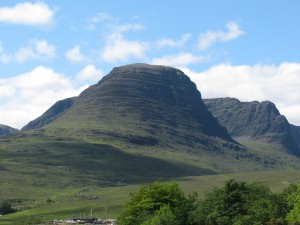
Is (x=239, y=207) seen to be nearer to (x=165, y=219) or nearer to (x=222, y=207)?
(x=222, y=207)

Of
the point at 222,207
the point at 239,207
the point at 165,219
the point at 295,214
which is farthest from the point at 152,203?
the point at 295,214

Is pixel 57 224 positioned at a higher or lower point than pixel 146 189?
lower

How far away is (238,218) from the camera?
94.8 metres

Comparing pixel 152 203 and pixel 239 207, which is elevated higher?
pixel 152 203

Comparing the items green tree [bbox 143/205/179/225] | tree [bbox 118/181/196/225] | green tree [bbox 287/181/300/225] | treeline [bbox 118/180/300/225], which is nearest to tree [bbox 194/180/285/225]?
treeline [bbox 118/180/300/225]

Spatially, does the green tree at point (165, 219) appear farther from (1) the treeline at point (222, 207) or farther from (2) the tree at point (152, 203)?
(2) the tree at point (152, 203)

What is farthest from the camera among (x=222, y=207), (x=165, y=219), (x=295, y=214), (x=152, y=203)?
(x=152, y=203)

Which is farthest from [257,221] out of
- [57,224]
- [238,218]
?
[57,224]

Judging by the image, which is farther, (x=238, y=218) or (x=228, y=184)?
(x=228, y=184)

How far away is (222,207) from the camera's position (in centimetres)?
9938

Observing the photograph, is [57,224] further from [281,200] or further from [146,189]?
[281,200]

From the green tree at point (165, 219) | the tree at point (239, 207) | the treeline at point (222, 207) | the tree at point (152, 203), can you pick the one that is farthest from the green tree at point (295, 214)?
the tree at point (152, 203)

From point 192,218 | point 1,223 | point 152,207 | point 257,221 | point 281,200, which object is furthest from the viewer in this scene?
point 1,223

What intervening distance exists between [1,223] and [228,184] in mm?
110905
